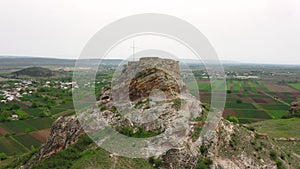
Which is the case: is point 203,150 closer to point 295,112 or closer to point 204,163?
point 204,163

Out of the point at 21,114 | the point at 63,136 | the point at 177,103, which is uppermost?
the point at 177,103

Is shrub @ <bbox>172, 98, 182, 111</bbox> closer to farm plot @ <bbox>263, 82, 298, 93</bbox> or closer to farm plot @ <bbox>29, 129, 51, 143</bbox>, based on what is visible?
farm plot @ <bbox>29, 129, 51, 143</bbox>

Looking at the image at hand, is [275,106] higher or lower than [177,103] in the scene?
lower

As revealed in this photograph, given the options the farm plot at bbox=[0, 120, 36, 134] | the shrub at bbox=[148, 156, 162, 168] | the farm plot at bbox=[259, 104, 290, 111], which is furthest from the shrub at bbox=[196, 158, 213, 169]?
the farm plot at bbox=[259, 104, 290, 111]

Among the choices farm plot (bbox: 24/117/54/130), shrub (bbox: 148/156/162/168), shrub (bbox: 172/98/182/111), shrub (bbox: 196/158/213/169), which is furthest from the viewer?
farm plot (bbox: 24/117/54/130)

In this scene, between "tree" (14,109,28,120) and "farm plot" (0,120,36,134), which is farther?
"tree" (14,109,28,120)

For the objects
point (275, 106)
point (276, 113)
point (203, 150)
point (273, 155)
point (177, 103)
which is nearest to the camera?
point (203, 150)

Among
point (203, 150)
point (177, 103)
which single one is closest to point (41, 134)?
point (177, 103)

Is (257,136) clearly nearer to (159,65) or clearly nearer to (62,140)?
(159,65)

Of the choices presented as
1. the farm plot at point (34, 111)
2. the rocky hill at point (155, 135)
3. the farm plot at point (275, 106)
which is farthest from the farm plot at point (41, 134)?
the farm plot at point (275, 106)

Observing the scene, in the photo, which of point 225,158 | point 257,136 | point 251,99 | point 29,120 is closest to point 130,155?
point 225,158
